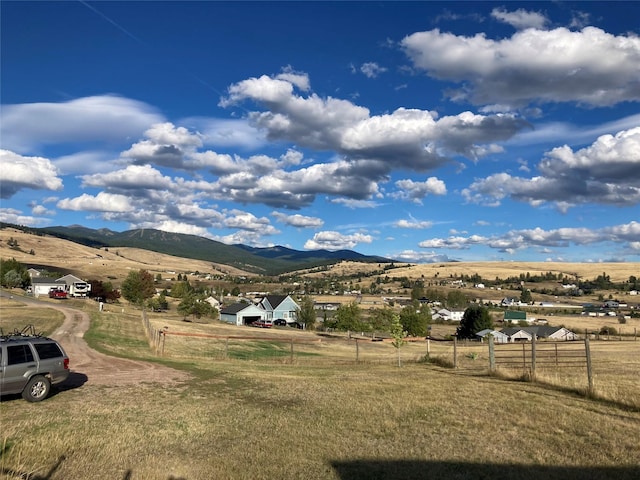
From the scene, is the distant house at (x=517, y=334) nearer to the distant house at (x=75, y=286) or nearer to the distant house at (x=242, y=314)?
the distant house at (x=242, y=314)

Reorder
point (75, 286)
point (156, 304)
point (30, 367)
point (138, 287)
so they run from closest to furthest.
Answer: point (30, 367) < point (138, 287) < point (156, 304) < point (75, 286)

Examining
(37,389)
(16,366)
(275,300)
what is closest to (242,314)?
(275,300)

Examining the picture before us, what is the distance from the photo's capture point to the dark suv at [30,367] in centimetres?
1534

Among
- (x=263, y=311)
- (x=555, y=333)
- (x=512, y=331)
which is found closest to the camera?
(x=555, y=333)

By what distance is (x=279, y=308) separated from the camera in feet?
388

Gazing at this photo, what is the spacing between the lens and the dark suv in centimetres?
1534

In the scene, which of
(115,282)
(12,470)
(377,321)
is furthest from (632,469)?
(115,282)

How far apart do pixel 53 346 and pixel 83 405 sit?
278 cm

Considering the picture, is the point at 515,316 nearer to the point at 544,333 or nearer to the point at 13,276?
the point at 544,333

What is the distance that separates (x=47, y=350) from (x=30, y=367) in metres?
0.95

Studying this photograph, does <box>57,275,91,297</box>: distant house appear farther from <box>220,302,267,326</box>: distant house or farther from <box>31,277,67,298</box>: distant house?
<box>220,302,267,326</box>: distant house

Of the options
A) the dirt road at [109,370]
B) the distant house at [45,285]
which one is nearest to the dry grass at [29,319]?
the dirt road at [109,370]

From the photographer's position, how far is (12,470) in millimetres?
9578

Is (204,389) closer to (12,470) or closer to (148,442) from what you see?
(148,442)
